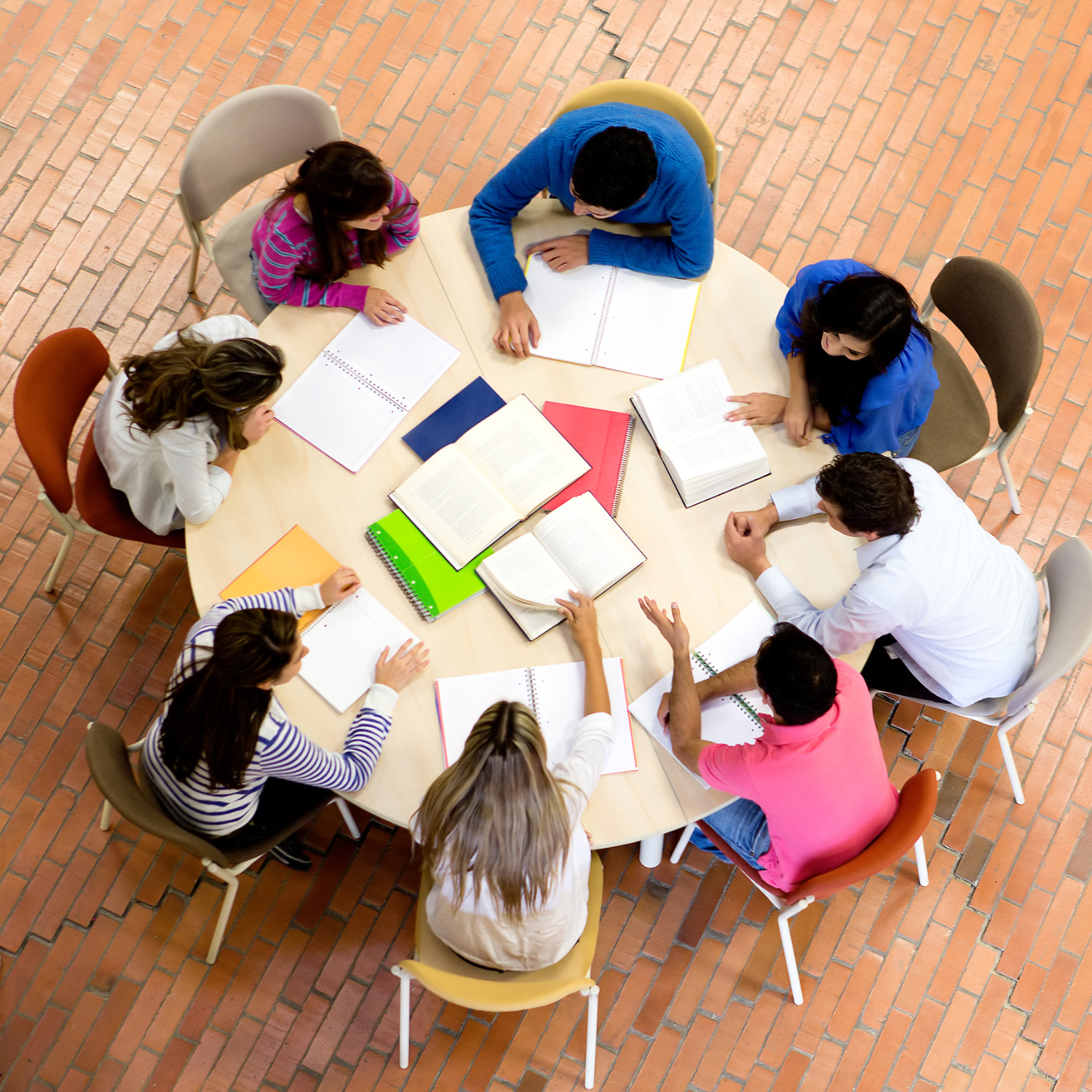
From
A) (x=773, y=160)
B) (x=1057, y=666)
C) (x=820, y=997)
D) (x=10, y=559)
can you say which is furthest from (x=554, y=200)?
(x=820, y=997)

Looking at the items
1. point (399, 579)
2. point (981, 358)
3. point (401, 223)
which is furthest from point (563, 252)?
point (981, 358)

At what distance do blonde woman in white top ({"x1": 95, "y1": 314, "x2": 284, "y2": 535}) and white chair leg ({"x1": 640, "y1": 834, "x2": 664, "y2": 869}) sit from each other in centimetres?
175

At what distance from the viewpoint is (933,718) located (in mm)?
3188

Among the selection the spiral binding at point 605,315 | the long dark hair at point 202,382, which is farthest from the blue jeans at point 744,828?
the long dark hair at point 202,382

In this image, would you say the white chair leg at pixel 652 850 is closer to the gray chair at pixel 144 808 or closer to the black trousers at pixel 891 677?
the black trousers at pixel 891 677

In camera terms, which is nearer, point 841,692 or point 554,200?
point 841,692

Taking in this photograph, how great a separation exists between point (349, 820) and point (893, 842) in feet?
5.47

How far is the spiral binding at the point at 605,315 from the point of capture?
8.16 ft

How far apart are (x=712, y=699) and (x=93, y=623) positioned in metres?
2.26

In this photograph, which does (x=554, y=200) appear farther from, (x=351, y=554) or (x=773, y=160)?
(x=773, y=160)

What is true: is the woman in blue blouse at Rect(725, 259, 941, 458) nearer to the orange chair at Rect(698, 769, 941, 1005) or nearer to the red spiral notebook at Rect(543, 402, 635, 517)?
the red spiral notebook at Rect(543, 402, 635, 517)

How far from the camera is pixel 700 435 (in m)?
2.39

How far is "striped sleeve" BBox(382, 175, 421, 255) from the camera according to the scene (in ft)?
8.01

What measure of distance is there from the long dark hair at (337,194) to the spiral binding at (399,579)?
0.76 metres
